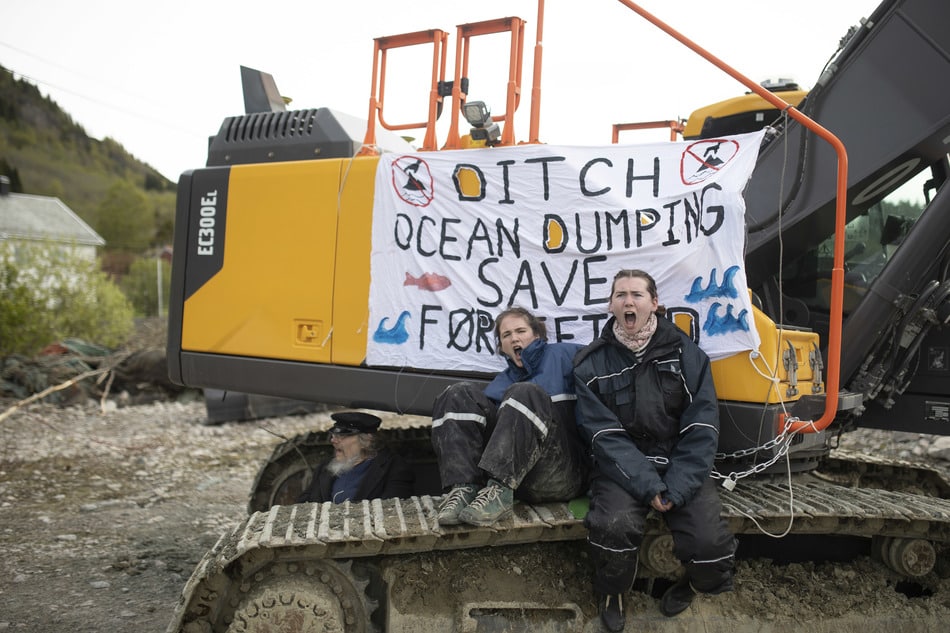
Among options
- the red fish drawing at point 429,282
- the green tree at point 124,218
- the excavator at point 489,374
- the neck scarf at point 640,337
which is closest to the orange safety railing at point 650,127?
the excavator at point 489,374

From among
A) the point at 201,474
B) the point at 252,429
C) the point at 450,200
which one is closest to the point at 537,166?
the point at 450,200

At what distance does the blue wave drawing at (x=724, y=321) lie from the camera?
3.25m

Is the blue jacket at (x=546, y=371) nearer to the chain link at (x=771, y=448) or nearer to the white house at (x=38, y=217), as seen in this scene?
the chain link at (x=771, y=448)

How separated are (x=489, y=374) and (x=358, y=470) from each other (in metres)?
1.04

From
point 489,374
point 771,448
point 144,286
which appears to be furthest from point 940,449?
point 144,286

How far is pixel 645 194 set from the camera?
3.57 metres

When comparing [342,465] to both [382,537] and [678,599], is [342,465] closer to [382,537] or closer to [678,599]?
[382,537]

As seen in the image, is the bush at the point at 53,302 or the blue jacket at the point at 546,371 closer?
the blue jacket at the point at 546,371

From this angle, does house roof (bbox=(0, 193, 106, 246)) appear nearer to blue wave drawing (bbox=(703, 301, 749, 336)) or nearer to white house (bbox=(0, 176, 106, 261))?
white house (bbox=(0, 176, 106, 261))

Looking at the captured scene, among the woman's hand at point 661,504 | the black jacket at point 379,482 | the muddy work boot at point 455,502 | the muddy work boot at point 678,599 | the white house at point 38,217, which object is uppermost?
the white house at point 38,217

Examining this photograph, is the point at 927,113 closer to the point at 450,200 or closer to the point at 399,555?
the point at 450,200

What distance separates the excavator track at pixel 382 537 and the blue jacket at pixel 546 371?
0.49 meters

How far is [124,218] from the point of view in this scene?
193 ft

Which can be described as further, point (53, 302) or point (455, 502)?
point (53, 302)
